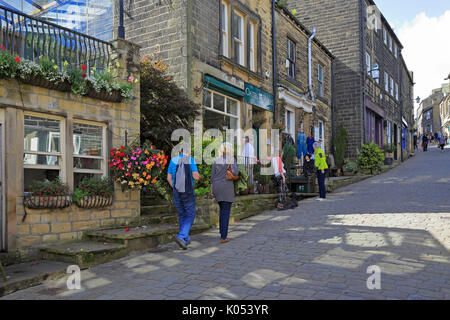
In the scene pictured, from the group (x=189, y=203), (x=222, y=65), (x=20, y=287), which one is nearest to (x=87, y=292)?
(x=20, y=287)

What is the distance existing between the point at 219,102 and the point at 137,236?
6.01m

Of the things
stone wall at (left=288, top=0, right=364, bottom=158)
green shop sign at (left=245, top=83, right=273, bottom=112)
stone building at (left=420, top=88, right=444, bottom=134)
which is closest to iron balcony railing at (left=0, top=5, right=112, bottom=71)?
green shop sign at (left=245, top=83, right=273, bottom=112)

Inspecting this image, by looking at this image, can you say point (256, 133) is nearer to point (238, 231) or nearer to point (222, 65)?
point (222, 65)

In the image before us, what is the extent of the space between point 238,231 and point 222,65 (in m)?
5.37

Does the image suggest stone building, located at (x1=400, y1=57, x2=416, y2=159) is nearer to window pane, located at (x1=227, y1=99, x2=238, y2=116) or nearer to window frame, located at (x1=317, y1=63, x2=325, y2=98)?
window frame, located at (x1=317, y1=63, x2=325, y2=98)

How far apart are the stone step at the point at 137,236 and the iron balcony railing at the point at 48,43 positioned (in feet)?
10.1

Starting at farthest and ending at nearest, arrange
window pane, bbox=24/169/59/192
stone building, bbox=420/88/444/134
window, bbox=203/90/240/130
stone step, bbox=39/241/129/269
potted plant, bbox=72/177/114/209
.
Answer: stone building, bbox=420/88/444/134 → window, bbox=203/90/240/130 → potted plant, bbox=72/177/114/209 → window pane, bbox=24/169/59/192 → stone step, bbox=39/241/129/269

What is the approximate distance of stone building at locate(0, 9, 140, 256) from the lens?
5.80 metres

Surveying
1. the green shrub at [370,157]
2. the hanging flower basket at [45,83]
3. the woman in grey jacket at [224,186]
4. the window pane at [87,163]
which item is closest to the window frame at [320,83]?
the green shrub at [370,157]

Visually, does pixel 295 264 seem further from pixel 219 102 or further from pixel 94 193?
pixel 219 102

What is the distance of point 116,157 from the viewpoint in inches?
281

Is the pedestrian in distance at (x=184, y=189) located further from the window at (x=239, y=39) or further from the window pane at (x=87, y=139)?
the window at (x=239, y=39)

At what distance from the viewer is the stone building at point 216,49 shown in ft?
33.4

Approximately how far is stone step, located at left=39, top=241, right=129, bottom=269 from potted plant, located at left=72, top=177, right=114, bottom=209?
71 cm
